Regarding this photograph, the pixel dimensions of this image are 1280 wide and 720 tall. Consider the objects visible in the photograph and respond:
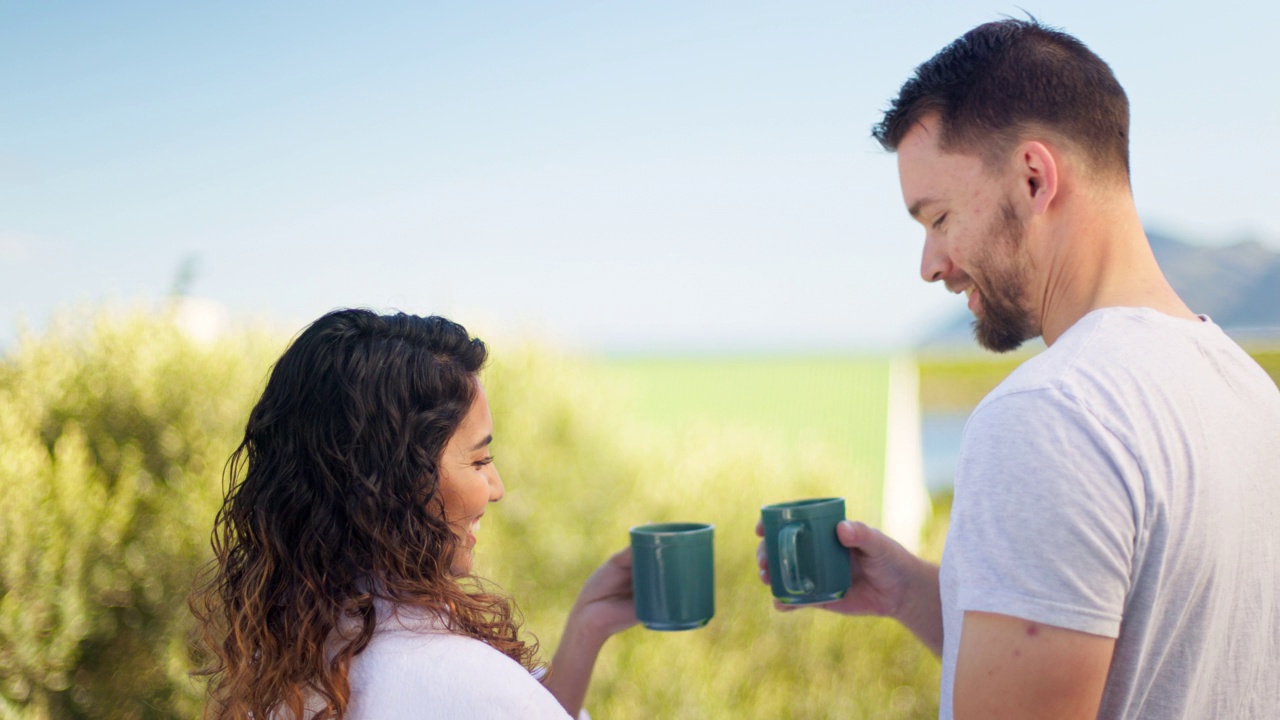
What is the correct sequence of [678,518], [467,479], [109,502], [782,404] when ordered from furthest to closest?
1. [782,404]
2. [678,518]
3. [109,502]
4. [467,479]

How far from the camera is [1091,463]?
1.27 metres

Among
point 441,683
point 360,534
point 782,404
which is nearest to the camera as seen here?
point 441,683

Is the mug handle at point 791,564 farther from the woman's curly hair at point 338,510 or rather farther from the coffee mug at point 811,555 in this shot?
the woman's curly hair at point 338,510

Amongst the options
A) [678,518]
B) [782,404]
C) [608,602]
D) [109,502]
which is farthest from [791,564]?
[782,404]

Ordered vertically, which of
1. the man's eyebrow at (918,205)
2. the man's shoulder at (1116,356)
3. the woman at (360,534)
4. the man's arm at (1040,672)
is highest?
the man's eyebrow at (918,205)

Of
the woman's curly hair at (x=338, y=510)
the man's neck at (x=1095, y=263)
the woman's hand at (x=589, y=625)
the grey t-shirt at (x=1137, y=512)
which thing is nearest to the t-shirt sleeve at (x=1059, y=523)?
the grey t-shirt at (x=1137, y=512)

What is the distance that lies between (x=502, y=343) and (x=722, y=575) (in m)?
1.62

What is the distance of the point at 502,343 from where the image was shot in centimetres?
446

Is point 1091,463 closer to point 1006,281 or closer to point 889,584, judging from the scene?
point 1006,281

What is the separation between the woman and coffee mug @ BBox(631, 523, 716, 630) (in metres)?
0.58

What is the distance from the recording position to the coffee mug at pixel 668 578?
2191mm

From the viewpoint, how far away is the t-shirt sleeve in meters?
1.26

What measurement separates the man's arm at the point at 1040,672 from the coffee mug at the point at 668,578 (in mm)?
982

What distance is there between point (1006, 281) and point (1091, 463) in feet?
1.70
